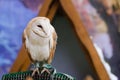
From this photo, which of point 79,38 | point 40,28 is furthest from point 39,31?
point 79,38

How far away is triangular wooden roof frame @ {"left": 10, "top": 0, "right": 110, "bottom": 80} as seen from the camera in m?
0.94

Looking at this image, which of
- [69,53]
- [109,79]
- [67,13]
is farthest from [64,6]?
[109,79]

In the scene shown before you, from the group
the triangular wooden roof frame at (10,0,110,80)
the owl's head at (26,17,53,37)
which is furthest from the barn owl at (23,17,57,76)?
the triangular wooden roof frame at (10,0,110,80)

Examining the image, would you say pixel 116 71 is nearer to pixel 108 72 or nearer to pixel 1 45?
pixel 108 72

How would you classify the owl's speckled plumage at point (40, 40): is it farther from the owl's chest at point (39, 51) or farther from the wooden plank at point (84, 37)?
the wooden plank at point (84, 37)

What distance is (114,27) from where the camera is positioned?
3.50 ft

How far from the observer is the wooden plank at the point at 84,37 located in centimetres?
94

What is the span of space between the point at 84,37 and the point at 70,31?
6cm

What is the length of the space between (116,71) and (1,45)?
1.22ft

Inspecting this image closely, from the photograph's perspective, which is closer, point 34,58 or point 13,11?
point 34,58

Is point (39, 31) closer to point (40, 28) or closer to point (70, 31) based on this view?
point (40, 28)

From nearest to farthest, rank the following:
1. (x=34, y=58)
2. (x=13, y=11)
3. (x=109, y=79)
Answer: (x=34, y=58) < (x=109, y=79) < (x=13, y=11)

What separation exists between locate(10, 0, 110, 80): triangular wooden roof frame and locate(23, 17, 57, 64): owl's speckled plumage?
365mm

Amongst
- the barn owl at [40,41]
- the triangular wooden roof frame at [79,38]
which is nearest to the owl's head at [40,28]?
the barn owl at [40,41]
